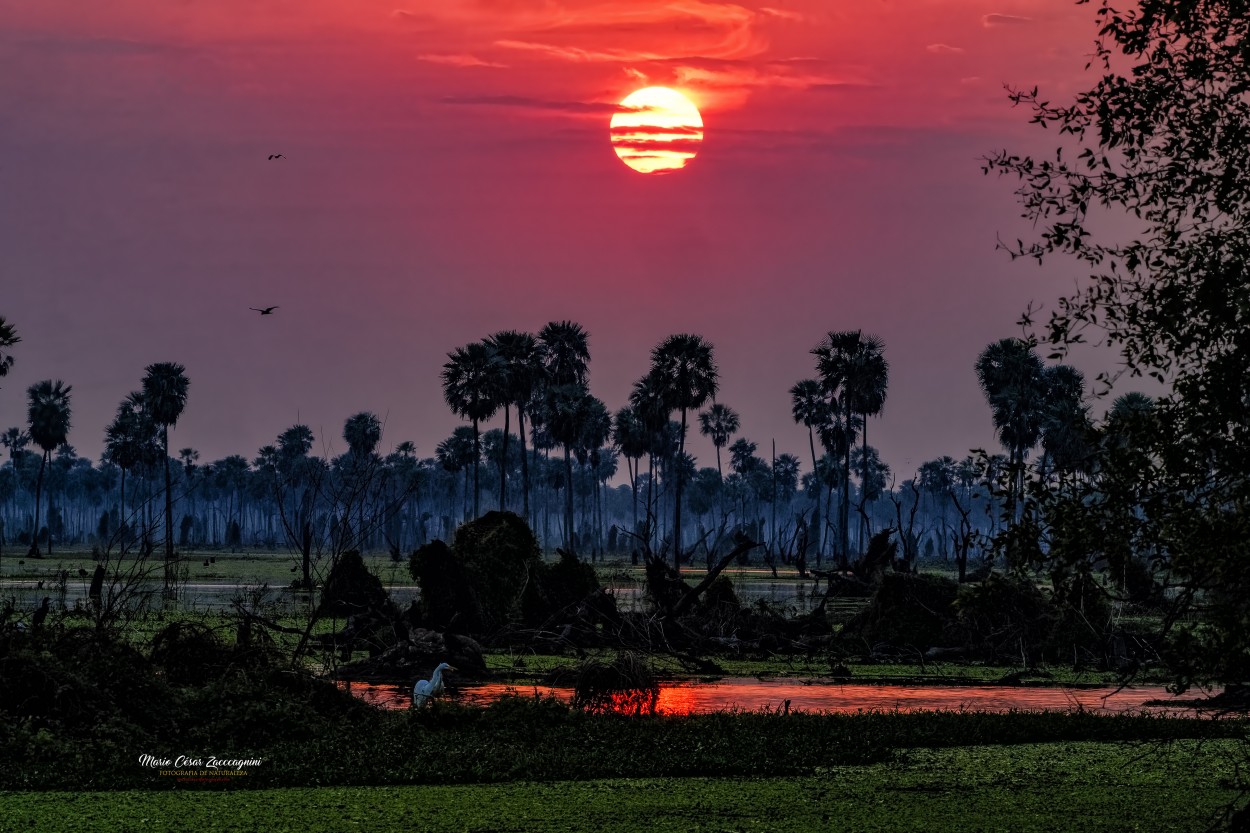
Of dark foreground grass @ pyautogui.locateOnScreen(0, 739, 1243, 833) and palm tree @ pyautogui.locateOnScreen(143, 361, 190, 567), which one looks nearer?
dark foreground grass @ pyautogui.locateOnScreen(0, 739, 1243, 833)

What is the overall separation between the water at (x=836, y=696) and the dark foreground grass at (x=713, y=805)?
24.8 feet

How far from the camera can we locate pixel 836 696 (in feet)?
94.1

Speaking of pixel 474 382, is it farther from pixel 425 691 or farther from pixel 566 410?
pixel 425 691

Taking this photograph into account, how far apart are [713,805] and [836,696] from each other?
1439 cm

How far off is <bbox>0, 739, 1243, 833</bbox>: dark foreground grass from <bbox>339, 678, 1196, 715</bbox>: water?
24.8ft

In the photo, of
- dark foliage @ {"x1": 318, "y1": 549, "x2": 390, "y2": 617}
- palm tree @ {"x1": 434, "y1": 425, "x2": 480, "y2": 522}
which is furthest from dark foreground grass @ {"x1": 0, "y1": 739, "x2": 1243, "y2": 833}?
palm tree @ {"x1": 434, "y1": 425, "x2": 480, "y2": 522}

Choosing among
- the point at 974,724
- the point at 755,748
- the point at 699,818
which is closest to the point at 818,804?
the point at 699,818

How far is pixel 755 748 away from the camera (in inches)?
725

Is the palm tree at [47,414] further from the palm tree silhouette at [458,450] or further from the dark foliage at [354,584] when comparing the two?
the dark foliage at [354,584]

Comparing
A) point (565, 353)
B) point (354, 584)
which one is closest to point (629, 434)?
point (565, 353)

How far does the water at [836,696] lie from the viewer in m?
26.0

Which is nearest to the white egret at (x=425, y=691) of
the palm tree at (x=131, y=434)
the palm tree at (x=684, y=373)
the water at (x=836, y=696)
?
the water at (x=836, y=696)

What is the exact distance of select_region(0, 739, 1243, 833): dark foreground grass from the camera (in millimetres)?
13562

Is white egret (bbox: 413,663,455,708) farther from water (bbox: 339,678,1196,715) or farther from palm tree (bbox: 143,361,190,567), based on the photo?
palm tree (bbox: 143,361,190,567)
